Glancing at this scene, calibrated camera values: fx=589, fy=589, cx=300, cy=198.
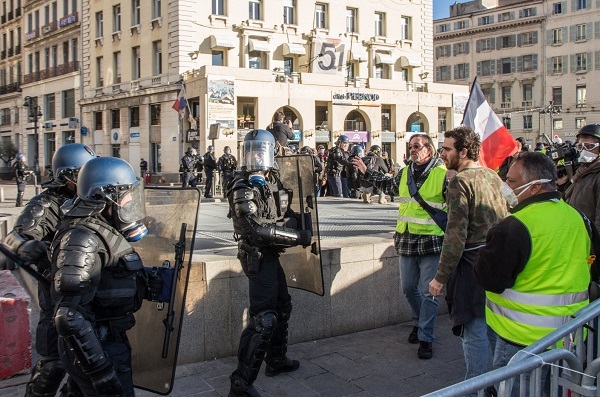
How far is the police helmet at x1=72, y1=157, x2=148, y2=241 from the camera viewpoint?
3098 mm

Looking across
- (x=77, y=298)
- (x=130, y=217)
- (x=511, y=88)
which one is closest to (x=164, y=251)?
(x=130, y=217)

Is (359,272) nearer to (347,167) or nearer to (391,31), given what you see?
(347,167)

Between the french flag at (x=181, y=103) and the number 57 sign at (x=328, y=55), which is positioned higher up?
the number 57 sign at (x=328, y=55)

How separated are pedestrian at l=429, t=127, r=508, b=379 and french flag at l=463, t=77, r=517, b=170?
2.20 meters

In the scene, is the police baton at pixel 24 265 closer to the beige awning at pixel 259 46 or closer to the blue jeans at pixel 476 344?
the blue jeans at pixel 476 344

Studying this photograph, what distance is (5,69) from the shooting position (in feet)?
184

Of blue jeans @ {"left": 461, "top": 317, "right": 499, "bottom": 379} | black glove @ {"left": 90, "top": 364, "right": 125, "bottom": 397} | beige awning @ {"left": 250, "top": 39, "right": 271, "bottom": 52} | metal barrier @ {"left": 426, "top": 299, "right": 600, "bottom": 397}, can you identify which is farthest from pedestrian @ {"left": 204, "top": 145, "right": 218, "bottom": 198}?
beige awning @ {"left": 250, "top": 39, "right": 271, "bottom": 52}

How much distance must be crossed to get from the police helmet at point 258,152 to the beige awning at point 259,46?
3293 cm

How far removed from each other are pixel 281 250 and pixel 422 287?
1500 mm

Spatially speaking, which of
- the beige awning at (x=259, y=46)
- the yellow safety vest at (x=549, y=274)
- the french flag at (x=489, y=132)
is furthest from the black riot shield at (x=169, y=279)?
the beige awning at (x=259, y=46)

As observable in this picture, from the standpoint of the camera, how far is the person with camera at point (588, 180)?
4969 mm

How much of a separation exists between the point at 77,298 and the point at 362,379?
8.69ft

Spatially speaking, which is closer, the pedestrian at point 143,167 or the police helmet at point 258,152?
the police helmet at point 258,152

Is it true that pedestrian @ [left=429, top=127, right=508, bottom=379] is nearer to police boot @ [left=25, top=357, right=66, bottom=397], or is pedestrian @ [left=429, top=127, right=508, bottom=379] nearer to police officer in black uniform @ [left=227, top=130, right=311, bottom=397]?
police officer in black uniform @ [left=227, top=130, right=311, bottom=397]
